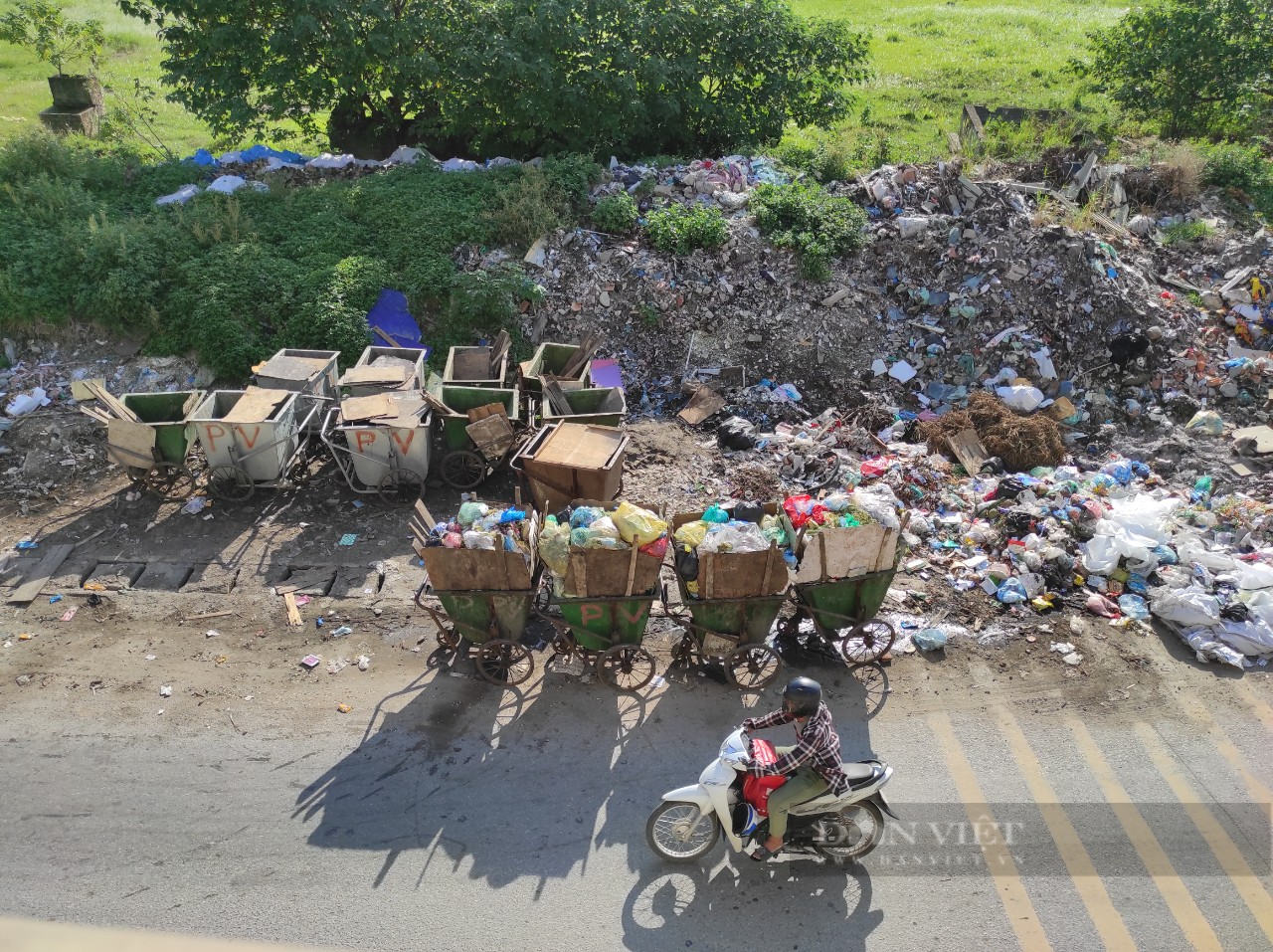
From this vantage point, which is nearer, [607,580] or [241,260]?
[607,580]

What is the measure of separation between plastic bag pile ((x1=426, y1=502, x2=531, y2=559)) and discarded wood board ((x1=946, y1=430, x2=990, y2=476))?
222 inches

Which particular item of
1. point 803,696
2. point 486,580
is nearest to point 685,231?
point 486,580

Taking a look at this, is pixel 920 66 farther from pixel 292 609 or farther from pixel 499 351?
pixel 292 609

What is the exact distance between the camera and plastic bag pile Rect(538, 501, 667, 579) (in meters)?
6.91

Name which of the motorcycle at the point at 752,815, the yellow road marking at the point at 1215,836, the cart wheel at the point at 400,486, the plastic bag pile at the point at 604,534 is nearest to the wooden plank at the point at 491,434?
the cart wheel at the point at 400,486

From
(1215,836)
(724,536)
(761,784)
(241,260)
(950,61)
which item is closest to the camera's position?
(761,784)

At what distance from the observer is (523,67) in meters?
13.5

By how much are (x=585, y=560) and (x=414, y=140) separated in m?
12.1

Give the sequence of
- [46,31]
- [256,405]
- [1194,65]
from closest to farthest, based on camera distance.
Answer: [256,405], [1194,65], [46,31]

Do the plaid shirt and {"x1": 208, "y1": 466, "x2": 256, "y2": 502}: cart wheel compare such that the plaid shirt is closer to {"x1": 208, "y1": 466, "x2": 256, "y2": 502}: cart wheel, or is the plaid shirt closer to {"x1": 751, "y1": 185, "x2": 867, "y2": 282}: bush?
{"x1": 208, "y1": 466, "x2": 256, "y2": 502}: cart wheel

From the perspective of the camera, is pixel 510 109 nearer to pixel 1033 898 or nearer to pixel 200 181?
pixel 200 181

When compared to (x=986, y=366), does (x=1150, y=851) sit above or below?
below

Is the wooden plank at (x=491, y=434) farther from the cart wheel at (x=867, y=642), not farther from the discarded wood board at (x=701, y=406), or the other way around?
the cart wheel at (x=867, y=642)

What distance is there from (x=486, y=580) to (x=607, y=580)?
3.35 feet
